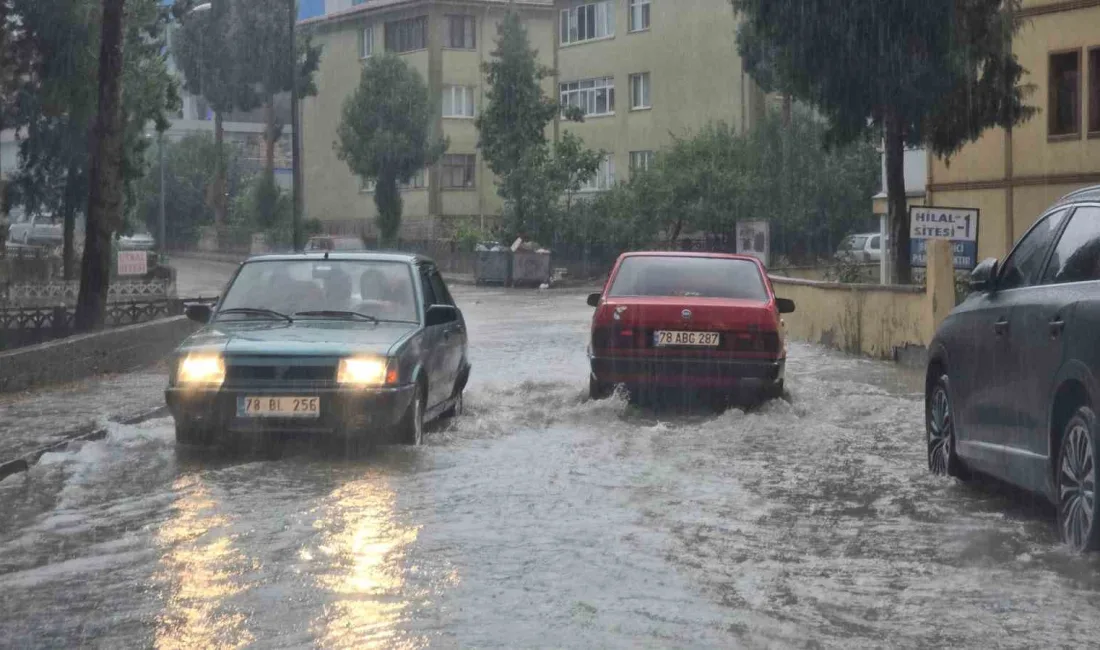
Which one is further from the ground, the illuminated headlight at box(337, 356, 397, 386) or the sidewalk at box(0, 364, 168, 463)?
the illuminated headlight at box(337, 356, 397, 386)

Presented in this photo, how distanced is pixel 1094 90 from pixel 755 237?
1165 cm

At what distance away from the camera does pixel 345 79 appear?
7762 cm

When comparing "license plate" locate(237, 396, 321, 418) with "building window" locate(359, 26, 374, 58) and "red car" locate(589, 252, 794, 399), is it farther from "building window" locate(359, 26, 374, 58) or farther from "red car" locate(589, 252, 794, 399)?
"building window" locate(359, 26, 374, 58)

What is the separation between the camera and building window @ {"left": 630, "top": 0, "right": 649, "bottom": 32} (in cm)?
6191

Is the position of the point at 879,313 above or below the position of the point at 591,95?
below

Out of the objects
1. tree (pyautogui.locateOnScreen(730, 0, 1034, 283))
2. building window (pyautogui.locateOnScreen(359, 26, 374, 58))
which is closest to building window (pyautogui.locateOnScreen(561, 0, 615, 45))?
building window (pyautogui.locateOnScreen(359, 26, 374, 58))

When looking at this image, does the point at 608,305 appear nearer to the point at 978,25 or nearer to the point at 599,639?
the point at 599,639

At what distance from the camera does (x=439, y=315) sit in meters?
12.9

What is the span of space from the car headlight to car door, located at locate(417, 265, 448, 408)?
5.05 ft

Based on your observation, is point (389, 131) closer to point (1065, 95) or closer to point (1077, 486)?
point (1065, 95)

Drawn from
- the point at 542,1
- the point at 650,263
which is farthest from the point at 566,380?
the point at 542,1

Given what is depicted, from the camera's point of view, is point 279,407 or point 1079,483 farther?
point 279,407

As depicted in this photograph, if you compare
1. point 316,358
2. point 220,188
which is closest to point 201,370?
point 316,358

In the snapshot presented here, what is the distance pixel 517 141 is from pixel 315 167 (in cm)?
2289
